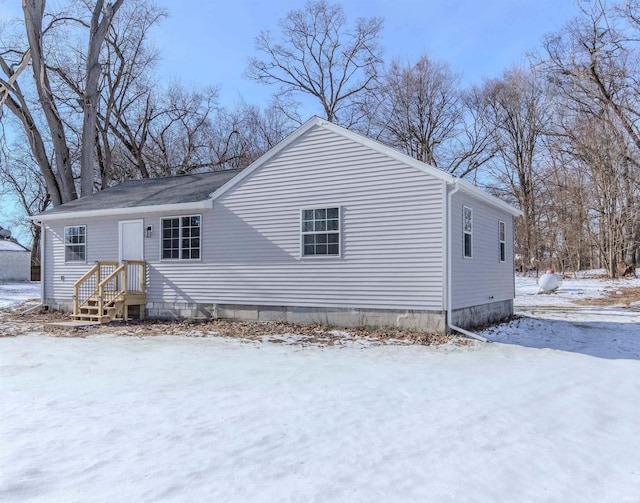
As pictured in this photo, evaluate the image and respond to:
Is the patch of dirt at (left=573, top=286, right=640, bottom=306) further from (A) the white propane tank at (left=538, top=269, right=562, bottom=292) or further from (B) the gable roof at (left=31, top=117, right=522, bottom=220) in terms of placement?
(B) the gable roof at (left=31, top=117, right=522, bottom=220)

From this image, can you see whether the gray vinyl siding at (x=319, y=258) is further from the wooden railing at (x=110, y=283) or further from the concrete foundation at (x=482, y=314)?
the concrete foundation at (x=482, y=314)

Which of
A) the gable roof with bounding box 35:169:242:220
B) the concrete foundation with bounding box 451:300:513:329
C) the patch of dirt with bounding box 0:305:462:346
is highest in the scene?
the gable roof with bounding box 35:169:242:220

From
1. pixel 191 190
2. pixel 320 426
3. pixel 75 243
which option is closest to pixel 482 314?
pixel 320 426

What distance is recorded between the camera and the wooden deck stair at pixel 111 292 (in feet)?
39.4

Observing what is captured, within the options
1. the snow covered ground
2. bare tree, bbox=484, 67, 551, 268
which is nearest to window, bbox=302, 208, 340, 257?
the snow covered ground

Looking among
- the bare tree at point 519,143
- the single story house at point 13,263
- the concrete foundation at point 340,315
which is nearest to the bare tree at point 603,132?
the bare tree at point 519,143

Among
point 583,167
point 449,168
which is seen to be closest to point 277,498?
point 583,167

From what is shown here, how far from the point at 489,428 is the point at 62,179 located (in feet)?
68.5

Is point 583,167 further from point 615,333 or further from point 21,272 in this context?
point 21,272

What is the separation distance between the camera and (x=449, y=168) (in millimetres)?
31812

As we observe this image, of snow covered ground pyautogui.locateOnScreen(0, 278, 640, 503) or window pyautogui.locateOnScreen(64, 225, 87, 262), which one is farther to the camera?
window pyautogui.locateOnScreen(64, 225, 87, 262)

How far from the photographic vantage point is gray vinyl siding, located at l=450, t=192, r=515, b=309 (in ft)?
31.9

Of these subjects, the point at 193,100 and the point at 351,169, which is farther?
the point at 193,100

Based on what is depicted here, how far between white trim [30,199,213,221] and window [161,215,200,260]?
12.4 inches
